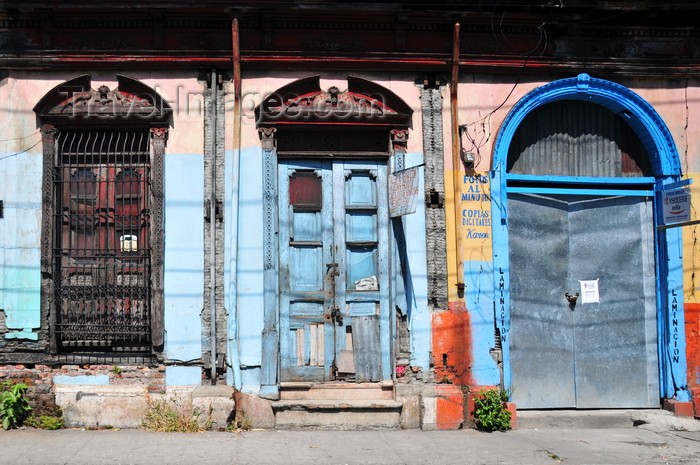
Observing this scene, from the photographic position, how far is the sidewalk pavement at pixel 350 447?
5.94 metres

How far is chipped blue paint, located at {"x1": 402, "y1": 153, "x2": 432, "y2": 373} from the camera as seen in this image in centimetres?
731

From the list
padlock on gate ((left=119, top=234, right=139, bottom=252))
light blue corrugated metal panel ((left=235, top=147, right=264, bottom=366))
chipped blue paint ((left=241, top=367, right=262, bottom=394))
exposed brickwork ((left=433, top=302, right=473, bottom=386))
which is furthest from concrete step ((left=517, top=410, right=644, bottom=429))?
padlock on gate ((left=119, top=234, right=139, bottom=252))

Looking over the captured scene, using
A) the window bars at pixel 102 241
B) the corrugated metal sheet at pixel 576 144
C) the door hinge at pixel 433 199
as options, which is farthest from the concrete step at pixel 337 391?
the corrugated metal sheet at pixel 576 144

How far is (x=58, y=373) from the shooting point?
23.2ft

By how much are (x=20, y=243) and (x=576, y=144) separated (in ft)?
21.5

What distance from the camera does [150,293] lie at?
284 inches

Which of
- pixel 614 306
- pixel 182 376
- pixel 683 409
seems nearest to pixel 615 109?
pixel 614 306

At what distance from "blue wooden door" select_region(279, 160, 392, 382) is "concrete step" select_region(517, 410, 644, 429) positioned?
5.51ft

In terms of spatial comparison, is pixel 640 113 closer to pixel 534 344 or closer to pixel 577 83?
pixel 577 83

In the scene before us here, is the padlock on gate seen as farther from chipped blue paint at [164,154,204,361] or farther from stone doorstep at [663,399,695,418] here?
stone doorstep at [663,399,695,418]

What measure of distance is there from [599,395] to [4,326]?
6.80 meters

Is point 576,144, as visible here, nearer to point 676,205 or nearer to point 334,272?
point 676,205

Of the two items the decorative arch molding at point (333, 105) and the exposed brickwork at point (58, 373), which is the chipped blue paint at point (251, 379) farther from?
the decorative arch molding at point (333, 105)

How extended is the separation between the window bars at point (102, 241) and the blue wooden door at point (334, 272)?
5.17 ft
